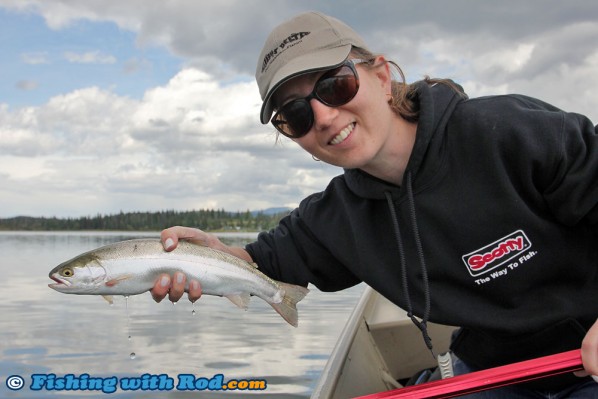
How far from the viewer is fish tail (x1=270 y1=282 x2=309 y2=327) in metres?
3.53

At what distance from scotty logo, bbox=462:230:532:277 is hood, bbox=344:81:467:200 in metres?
0.41

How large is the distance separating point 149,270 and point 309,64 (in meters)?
1.36

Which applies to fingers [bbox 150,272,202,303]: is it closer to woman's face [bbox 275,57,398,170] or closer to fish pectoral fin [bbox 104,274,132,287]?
fish pectoral fin [bbox 104,274,132,287]

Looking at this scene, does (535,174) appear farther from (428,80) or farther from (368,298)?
(368,298)

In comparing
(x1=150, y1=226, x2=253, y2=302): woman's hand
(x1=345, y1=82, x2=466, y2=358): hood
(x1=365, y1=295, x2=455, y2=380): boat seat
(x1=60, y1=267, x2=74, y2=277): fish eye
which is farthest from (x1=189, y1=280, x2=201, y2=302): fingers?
(x1=365, y1=295, x2=455, y2=380): boat seat

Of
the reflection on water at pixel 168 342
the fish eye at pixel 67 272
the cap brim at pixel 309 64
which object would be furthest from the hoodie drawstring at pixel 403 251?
the reflection on water at pixel 168 342

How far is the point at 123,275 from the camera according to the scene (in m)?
3.19

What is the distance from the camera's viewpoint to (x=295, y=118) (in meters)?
2.84

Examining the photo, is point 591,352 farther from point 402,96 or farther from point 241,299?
point 241,299

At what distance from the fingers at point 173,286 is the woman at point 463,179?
0.96 m

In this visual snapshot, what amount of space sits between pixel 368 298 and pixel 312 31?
4370mm

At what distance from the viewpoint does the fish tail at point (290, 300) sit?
353cm

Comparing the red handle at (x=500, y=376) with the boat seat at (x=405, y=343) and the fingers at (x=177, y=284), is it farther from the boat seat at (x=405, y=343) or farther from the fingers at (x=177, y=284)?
the boat seat at (x=405, y=343)

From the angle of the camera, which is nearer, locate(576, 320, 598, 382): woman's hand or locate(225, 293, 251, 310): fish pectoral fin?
locate(576, 320, 598, 382): woman's hand
